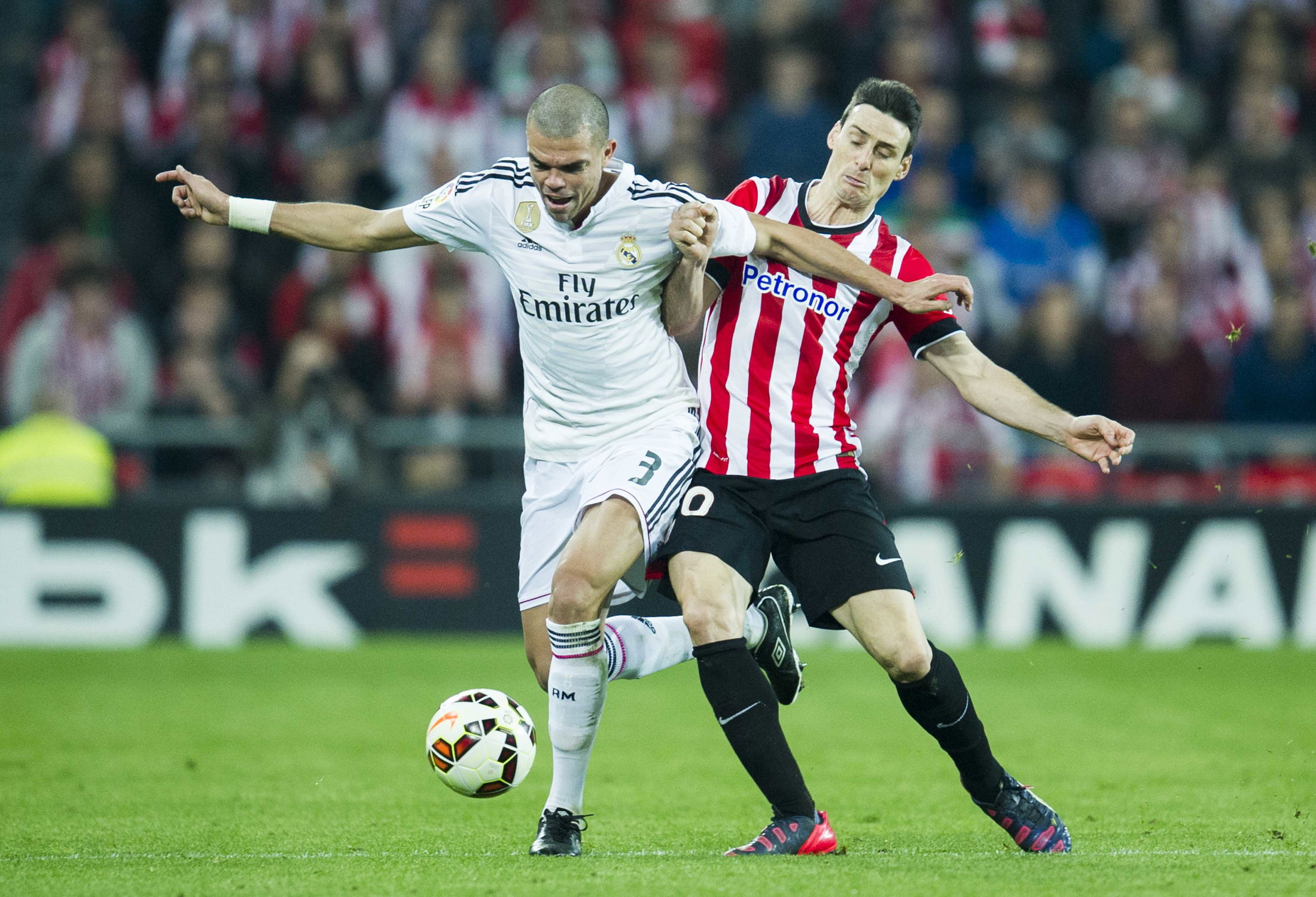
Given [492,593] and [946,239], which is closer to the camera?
[492,593]

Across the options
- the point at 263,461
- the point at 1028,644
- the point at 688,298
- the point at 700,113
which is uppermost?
the point at 700,113

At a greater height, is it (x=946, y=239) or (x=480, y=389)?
(x=946, y=239)

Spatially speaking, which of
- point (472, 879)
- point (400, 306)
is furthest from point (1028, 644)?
point (472, 879)

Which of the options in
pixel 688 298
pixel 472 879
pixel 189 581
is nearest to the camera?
pixel 472 879

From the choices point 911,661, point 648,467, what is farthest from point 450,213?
point 911,661

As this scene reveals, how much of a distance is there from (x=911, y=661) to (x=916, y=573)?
597 cm

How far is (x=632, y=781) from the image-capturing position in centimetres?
707

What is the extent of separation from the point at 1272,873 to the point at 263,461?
794 centimetres

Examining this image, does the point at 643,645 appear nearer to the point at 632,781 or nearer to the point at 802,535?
the point at 802,535

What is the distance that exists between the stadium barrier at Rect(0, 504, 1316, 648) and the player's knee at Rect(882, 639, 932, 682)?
5.92 metres

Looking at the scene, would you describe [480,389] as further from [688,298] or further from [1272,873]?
[1272,873]

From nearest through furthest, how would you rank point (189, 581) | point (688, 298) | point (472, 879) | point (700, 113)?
point (472, 879) < point (688, 298) < point (189, 581) < point (700, 113)

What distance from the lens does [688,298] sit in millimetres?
5711

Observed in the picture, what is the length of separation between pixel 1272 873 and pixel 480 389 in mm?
7832
